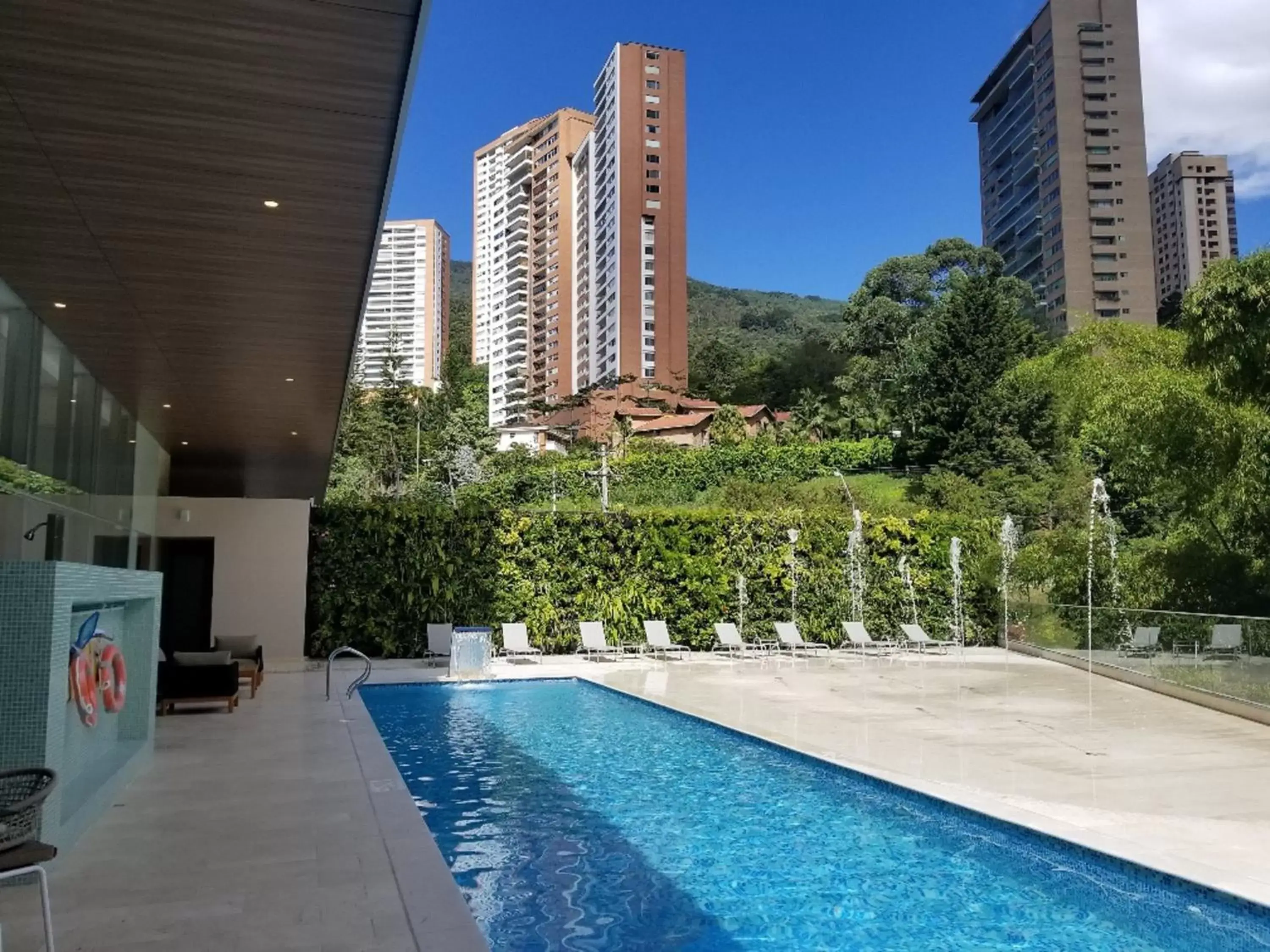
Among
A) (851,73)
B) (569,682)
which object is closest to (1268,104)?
(851,73)

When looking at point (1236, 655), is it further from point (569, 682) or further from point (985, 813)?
point (569, 682)

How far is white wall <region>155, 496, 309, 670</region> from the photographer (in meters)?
15.1

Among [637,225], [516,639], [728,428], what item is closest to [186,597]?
[516,639]

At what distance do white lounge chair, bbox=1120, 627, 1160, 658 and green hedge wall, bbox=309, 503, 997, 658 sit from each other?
5.98m

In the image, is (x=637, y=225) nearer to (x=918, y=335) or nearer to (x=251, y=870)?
(x=918, y=335)

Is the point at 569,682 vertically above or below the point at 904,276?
below

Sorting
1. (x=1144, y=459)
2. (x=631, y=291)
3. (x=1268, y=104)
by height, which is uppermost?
(x=1268, y=104)

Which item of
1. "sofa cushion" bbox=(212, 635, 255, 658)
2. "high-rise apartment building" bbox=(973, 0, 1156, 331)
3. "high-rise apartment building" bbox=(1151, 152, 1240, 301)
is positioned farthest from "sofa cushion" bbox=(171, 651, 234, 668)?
"high-rise apartment building" bbox=(1151, 152, 1240, 301)

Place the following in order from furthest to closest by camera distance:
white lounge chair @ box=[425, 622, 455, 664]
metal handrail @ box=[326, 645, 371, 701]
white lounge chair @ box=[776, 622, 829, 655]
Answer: white lounge chair @ box=[776, 622, 829, 655] → white lounge chair @ box=[425, 622, 455, 664] → metal handrail @ box=[326, 645, 371, 701]

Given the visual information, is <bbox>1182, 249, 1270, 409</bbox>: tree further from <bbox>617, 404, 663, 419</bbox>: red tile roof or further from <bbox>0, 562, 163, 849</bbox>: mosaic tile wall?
<bbox>617, 404, 663, 419</bbox>: red tile roof

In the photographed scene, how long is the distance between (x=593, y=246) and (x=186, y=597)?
82.8 meters

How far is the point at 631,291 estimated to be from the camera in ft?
282

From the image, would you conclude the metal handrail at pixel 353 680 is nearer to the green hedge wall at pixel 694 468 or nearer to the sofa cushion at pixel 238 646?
the sofa cushion at pixel 238 646

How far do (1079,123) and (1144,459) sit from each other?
8660 centimetres
